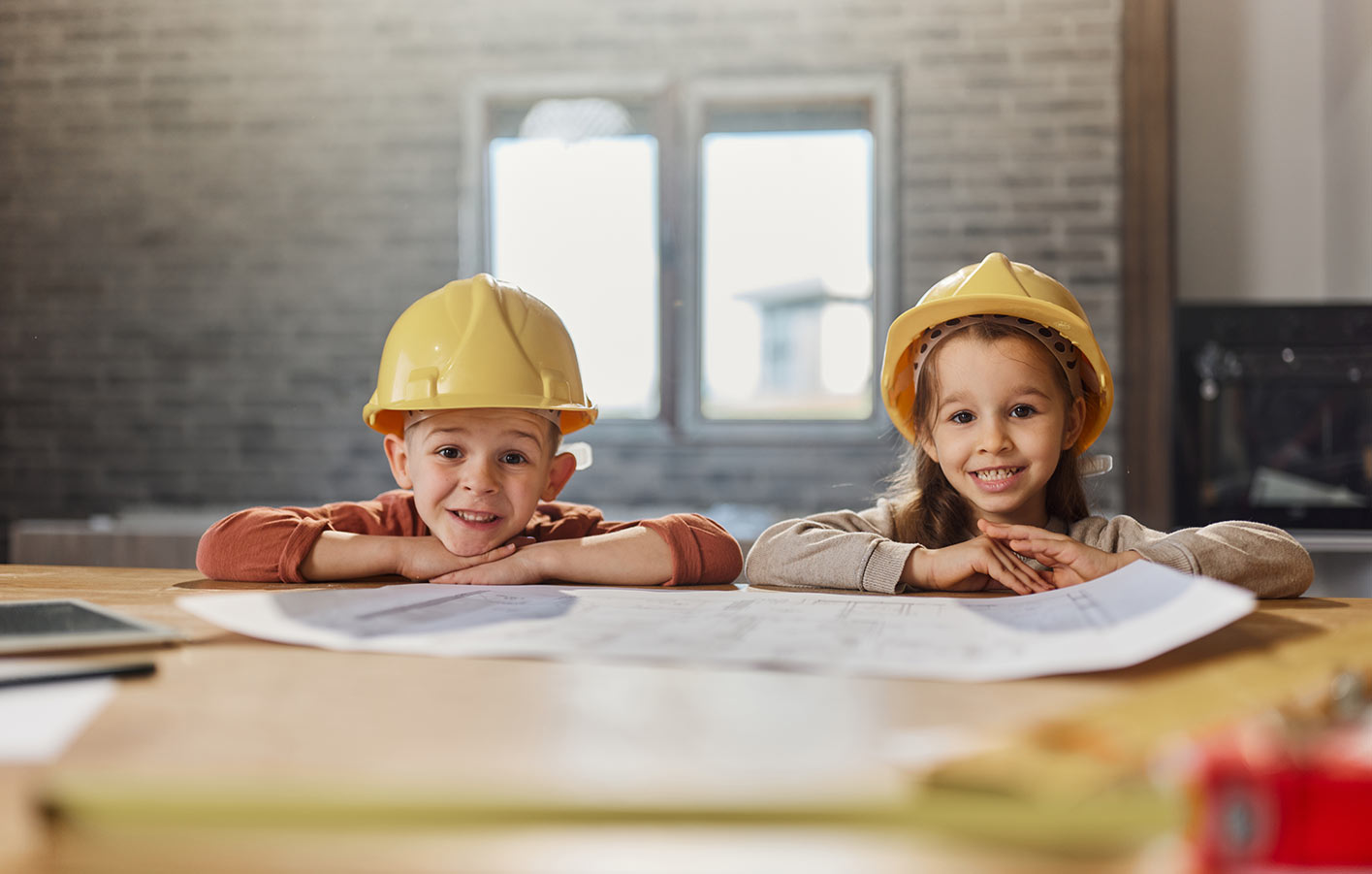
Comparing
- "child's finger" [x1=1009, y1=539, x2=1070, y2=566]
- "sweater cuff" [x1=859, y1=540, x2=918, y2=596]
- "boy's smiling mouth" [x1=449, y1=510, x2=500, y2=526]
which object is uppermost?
"boy's smiling mouth" [x1=449, y1=510, x2=500, y2=526]

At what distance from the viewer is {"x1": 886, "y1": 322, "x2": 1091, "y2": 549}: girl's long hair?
1.32 metres

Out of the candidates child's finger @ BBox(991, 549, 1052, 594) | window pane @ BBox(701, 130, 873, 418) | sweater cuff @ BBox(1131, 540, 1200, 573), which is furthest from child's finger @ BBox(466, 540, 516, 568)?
window pane @ BBox(701, 130, 873, 418)

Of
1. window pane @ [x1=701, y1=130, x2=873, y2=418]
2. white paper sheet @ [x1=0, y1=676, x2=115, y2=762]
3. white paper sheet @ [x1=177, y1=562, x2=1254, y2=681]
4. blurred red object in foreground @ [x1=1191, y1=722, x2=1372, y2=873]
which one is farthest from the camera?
window pane @ [x1=701, y1=130, x2=873, y2=418]

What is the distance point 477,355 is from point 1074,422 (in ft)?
2.64

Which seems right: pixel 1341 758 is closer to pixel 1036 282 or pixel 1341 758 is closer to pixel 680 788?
pixel 680 788

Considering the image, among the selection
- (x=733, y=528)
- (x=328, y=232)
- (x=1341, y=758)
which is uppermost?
(x=328, y=232)

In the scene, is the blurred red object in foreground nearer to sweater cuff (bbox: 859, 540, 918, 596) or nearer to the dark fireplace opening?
sweater cuff (bbox: 859, 540, 918, 596)

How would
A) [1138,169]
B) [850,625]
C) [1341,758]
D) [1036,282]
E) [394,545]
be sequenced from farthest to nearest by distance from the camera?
[1138,169] → [1036,282] → [394,545] → [850,625] → [1341,758]

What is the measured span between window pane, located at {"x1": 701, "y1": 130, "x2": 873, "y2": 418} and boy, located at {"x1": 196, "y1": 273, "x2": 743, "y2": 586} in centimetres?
258

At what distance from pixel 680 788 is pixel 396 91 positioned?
3.93 meters

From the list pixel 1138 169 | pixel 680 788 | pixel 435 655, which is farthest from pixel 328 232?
pixel 680 788

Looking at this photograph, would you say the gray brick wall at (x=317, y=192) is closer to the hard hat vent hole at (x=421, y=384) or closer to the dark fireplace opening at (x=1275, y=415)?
the dark fireplace opening at (x=1275, y=415)

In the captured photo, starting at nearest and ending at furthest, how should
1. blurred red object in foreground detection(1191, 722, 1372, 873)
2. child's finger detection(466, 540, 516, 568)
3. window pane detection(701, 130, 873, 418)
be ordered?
blurred red object in foreground detection(1191, 722, 1372, 873) → child's finger detection(466, 540, 516, 568) → window pane detection(701, 130, 873, 418)

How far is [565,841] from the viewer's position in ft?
1.04
